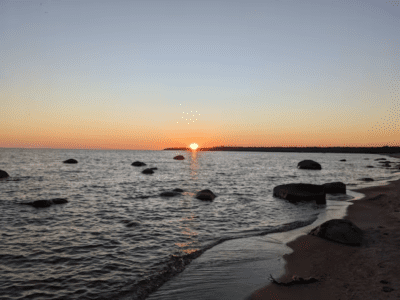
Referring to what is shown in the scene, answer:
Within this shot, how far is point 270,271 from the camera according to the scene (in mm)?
7309

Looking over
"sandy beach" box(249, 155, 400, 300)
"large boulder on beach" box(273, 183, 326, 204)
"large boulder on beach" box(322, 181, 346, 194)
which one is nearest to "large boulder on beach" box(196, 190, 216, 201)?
"large boulder on beach" box(273, 183, 326, 204)

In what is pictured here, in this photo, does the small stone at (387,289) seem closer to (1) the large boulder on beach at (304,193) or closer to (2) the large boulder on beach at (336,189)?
(1) the large boulder on beach at (304,193)

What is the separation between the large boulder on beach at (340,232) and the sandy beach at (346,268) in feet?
0.77

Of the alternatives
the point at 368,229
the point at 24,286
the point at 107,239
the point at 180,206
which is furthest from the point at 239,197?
the point at 24,286

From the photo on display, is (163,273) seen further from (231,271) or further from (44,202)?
(44,202)

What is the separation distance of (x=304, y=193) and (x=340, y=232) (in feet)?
29.8

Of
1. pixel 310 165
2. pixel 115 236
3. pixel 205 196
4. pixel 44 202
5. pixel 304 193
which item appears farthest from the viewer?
pixel 310 165

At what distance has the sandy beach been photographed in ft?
18.9

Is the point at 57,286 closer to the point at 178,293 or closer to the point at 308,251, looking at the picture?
the point at 178,293

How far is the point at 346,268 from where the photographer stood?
7047 millimetres

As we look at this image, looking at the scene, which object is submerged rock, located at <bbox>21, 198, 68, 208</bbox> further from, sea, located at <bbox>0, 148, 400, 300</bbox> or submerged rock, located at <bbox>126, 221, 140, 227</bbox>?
submerged rock, located at <bbox>126, 221, 140, 227</bbox>

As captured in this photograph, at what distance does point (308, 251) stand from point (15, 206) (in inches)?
670

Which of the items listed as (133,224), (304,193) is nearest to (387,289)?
(133,224)

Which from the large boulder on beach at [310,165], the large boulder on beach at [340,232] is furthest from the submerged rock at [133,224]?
the large boulder on beach at [310,165]
